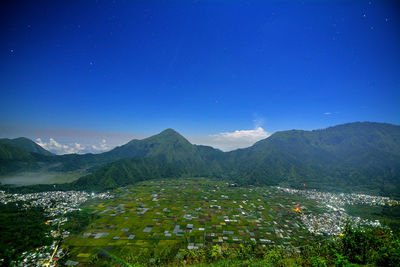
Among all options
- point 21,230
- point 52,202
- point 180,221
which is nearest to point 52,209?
point 52,202

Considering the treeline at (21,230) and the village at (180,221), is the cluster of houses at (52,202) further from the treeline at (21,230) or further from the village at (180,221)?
the treeline at (21,230)

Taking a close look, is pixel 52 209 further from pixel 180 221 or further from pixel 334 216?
pixel 334 216

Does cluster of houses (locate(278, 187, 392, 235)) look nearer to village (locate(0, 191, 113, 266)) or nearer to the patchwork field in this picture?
the patchwork field

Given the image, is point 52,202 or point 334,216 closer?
point 334,216

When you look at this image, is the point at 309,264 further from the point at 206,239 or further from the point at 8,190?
the point at 8,190

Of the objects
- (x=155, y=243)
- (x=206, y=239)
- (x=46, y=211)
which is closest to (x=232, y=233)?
(x=206, y=239)

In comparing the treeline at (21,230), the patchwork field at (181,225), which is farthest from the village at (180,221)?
the treeline at (21,230)

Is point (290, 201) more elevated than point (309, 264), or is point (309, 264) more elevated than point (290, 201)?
point (309, 264)

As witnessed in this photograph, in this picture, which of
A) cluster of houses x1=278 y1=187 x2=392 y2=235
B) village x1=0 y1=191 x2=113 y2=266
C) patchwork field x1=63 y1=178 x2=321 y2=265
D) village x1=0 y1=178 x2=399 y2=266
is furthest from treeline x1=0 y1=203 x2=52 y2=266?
cluster of houses x1=278 y1=187 x2=392 y2=235
